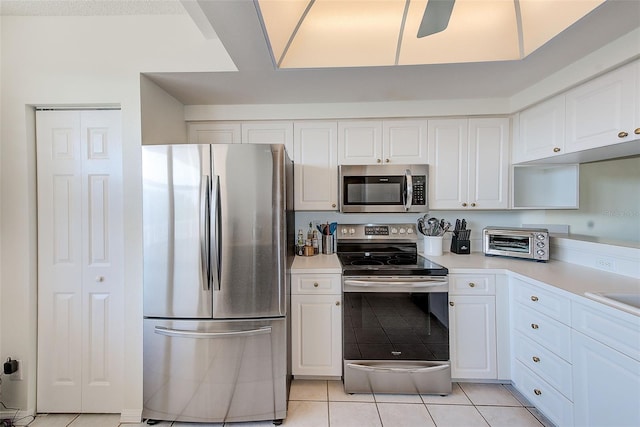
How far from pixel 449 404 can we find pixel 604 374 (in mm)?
921

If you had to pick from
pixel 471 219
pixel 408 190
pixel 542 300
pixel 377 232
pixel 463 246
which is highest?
pixel 408 190

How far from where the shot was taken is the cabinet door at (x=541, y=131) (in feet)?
6.15

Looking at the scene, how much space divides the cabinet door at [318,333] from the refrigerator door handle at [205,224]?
0.69 meters

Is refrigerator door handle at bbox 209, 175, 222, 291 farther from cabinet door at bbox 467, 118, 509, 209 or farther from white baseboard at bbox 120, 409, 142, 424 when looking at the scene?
cabinet door at bbox 467, 118, 509, 209

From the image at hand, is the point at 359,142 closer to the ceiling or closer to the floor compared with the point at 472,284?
closer to the ceiling

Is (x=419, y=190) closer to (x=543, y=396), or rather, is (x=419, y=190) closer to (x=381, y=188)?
(x=381, y=188)

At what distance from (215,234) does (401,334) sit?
4.92 feet

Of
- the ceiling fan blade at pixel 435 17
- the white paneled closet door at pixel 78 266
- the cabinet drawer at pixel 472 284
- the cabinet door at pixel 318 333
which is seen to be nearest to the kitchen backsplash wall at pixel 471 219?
the cabinet drawer at pixel 472 284

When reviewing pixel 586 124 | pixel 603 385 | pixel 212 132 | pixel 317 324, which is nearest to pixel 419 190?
pixel 586 124

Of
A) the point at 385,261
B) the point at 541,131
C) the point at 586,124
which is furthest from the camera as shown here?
the point at 385,261

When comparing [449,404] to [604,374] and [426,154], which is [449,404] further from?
[426,154]

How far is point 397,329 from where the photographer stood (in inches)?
74.8

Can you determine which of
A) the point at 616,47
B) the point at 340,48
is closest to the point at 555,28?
the point at 616,47

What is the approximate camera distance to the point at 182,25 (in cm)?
174
